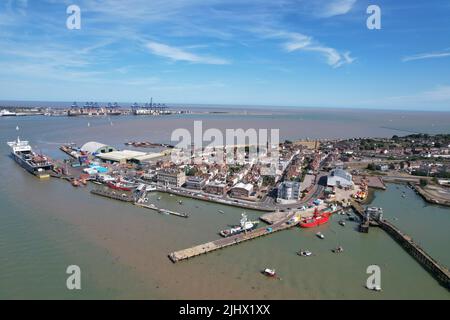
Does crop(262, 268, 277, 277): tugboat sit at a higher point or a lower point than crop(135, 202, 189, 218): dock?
lower

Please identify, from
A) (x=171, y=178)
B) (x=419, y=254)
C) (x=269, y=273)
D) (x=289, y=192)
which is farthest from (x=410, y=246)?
(x=171, y=178)

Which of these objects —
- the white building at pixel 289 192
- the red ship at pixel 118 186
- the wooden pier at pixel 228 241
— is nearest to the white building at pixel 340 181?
the white building at pixel 289 192

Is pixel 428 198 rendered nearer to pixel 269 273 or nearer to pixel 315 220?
pixel 315 220

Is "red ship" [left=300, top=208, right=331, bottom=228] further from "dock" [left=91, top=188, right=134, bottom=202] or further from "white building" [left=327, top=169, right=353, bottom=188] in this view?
"dock" [left=91, top=188, right=134, bottom=202]

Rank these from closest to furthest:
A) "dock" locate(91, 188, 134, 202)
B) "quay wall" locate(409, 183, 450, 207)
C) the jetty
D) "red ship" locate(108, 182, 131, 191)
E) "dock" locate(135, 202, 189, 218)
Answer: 1. the jetty
2. "dock" locate(135, 202, 189, 218)
3. "dock" locate(91, 188, 134, 202)
4. "quay wall" locate(409, 183, 450, 207)
5. "red ship" locate(108, 182, 131, 191)

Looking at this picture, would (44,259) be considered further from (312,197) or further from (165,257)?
(312,197)

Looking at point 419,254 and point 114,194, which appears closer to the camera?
point 419,254

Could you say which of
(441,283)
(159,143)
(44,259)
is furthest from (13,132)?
(441,283)

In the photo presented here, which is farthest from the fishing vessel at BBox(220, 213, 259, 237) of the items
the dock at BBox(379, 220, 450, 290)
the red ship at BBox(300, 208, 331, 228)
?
the dock at BBox(379, 220, 450, 290)
